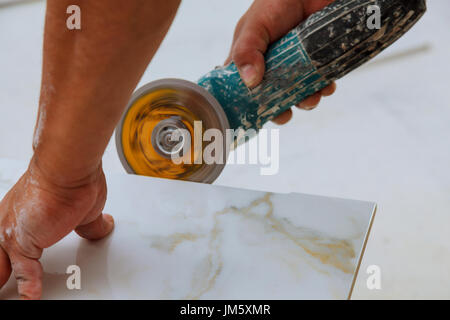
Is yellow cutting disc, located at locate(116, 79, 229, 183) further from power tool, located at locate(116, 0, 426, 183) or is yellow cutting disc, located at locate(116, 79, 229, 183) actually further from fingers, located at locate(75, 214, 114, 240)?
fingers, located at locate(75, 214, 114, 240)

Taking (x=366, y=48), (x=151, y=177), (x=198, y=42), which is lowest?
(x=151, y=177)

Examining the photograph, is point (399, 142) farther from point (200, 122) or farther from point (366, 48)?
point (200, 122)

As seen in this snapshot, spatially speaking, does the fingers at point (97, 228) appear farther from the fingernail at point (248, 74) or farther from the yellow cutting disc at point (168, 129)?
the fingernail at point (248, 74)

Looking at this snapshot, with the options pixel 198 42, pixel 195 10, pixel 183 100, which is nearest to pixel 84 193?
pixel 183 100

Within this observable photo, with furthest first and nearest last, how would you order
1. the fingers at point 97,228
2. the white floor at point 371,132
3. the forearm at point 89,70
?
the white floor at point 371,132 < the fingers at point 97,228 < the forearm at point 89,70

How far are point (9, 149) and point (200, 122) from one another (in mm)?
1265

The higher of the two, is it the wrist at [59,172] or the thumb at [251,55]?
the thumb at [251,55]

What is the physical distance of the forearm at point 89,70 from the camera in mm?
488

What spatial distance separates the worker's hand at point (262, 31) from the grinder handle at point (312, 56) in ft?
0.08

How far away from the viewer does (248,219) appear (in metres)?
0.78

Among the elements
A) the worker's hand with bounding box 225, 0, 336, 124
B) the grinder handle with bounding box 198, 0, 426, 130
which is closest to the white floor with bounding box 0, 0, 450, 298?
the worker's hand with bounding box 225, 0, 336, 124

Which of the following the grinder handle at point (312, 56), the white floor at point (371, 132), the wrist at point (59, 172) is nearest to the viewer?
the wrist at point (59, 172)

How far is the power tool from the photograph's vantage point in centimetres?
87

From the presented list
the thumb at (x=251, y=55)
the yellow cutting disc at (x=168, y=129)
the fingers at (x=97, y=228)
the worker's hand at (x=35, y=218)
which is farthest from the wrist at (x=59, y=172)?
the thumb at (x=251, y=55)
